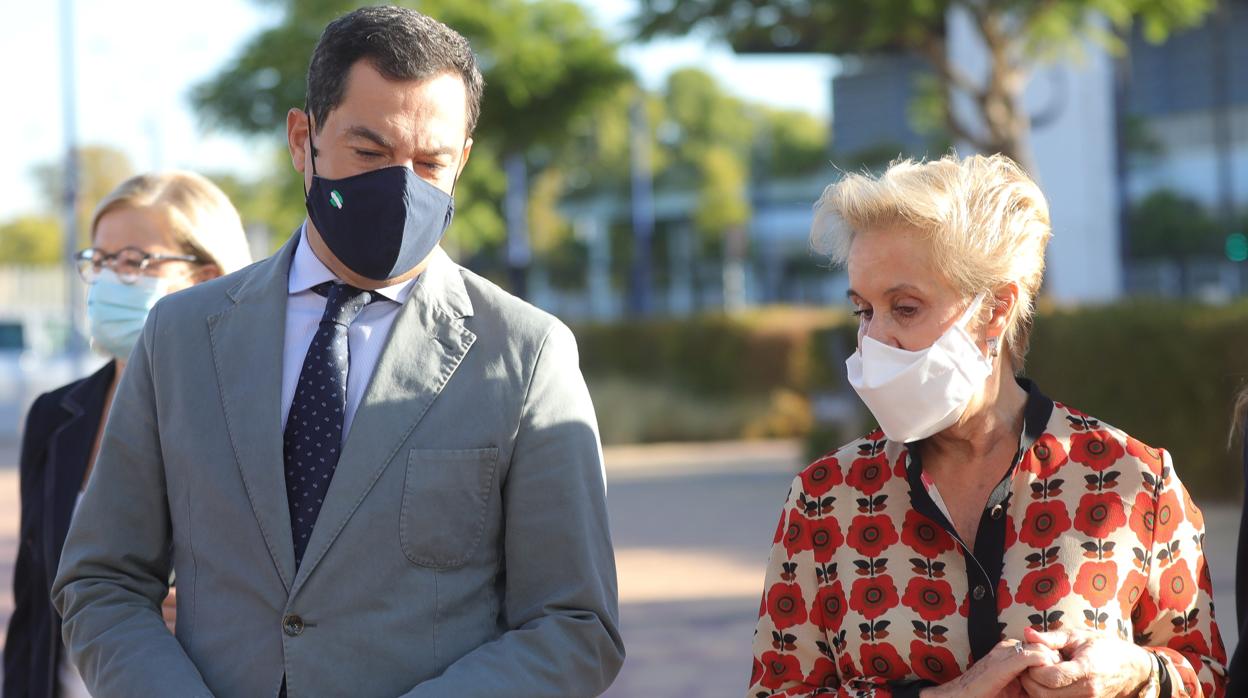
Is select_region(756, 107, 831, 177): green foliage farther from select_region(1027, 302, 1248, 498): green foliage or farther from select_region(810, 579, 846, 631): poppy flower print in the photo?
select_region(810, 579, 846, 631): poppy flower print

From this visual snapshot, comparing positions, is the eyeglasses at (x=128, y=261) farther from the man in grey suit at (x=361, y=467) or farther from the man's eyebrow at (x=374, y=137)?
the man's eyebrow at (x=374, y=137)

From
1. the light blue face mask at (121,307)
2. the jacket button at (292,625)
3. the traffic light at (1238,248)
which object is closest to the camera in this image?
the jacket button at (292,625)

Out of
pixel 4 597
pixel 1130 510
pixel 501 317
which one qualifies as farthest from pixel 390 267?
pixel 4 597

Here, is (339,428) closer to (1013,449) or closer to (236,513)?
(236,513)

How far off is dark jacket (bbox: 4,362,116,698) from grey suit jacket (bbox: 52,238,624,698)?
0.88 metres

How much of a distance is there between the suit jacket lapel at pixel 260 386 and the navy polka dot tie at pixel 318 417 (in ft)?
0.11

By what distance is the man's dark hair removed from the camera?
2.54 m

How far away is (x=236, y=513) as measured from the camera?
2465mm

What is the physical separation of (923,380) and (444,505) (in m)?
0.84

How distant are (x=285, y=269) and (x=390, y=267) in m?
0.24

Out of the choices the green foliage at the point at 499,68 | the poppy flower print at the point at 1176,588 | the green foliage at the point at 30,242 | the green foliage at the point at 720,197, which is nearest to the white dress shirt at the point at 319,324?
the poppy flower print at the point at 1176,588

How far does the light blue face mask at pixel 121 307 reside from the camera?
3.61 meters

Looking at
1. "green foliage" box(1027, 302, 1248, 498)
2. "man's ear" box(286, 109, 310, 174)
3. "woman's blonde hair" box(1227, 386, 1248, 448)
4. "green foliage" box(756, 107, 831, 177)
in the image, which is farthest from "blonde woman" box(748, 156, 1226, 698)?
"green foliage" box(756, 107, 831, 177)

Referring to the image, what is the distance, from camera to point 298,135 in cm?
269
